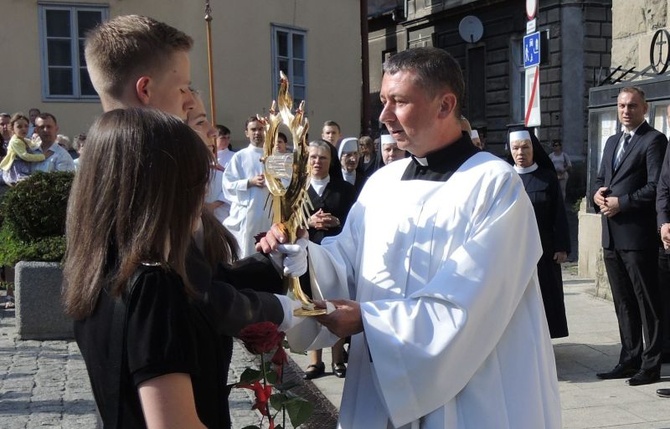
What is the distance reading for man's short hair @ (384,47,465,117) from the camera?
2.80 meters

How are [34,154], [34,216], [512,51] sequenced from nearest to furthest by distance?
[34,216], [34,154], [512,51]

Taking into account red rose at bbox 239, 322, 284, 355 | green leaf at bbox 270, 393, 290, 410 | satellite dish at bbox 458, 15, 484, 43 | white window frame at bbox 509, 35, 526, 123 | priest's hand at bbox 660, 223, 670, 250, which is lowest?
green leaf at bbox 270, 393, 290, 410

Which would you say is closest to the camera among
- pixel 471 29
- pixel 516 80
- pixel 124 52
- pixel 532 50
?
pixel 124 52

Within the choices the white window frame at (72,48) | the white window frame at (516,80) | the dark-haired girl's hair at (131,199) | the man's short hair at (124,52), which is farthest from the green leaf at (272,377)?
the white window frame at (516,80)

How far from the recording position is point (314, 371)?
6566mm

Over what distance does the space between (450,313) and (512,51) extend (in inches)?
868

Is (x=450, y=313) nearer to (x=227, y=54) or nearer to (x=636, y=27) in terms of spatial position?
(x=636, y=27)

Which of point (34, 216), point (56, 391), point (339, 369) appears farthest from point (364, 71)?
point (56, 391)

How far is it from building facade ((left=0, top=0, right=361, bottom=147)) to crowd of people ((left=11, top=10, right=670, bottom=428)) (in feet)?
45.3

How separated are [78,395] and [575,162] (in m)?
17.5

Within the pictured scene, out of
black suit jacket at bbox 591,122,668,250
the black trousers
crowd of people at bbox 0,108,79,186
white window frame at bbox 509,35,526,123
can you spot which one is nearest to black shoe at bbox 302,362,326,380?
the black trousers

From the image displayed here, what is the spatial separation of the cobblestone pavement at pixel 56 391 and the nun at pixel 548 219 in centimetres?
202

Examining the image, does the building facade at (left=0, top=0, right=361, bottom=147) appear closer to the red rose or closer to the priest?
the priest

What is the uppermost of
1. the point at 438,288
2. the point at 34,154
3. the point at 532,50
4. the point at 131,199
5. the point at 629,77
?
the point at 532,50
